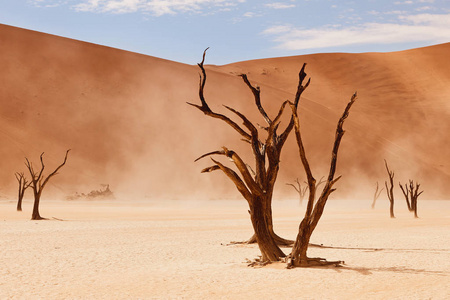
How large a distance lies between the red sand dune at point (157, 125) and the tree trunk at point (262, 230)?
47715 mm

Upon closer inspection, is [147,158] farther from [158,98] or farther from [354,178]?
[354,178]

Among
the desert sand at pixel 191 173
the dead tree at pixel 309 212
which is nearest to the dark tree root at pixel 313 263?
the dead tree at pixel 309 212

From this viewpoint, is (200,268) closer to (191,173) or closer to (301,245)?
(301,245)

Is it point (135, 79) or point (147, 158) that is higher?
point (135, 79)

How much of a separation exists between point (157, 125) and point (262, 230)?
60481 mm

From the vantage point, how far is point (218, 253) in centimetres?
1467

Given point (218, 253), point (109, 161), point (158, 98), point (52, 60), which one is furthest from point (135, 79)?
point (218, 253)

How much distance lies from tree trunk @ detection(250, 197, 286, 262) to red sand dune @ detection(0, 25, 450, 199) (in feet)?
157

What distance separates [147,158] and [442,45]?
65.1 metres

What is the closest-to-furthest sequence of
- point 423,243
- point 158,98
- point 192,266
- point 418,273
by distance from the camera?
point 418,273, point 192,266, point 423,243, point 158,98

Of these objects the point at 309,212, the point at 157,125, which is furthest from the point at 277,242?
the point at 157,125

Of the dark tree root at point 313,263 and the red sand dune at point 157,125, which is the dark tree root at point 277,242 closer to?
the dark tree root at point 313,263

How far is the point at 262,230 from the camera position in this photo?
12172mm

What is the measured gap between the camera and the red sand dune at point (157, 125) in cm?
6391
